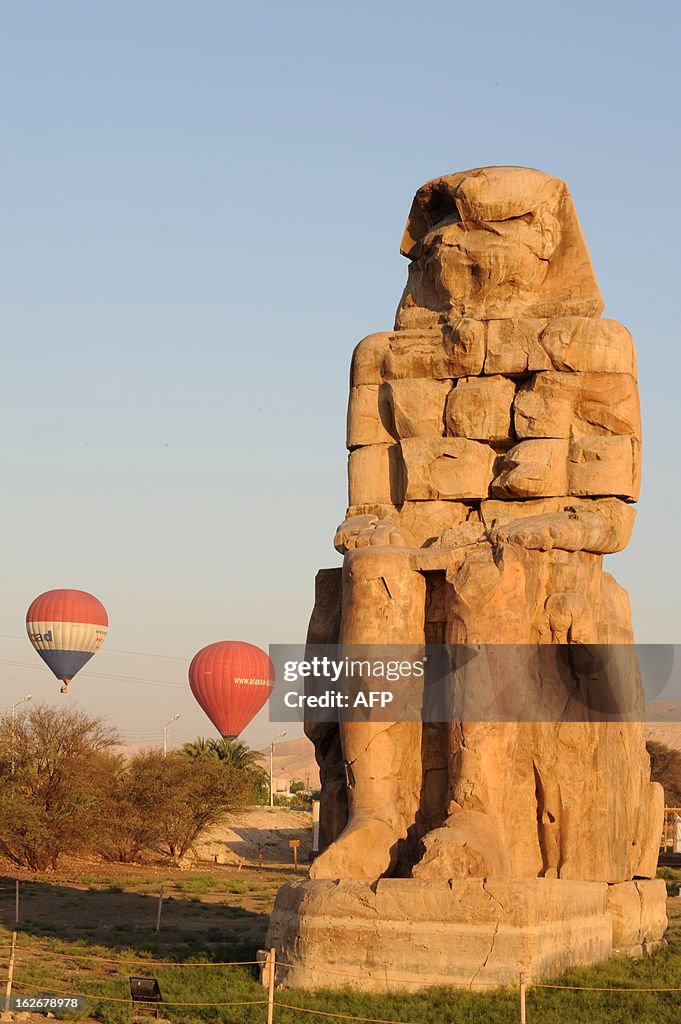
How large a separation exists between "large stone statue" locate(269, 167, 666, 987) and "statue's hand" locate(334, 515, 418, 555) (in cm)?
2

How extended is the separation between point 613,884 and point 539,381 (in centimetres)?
351

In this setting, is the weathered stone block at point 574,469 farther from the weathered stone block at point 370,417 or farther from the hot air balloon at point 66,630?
the hot air balloon at point 66,630

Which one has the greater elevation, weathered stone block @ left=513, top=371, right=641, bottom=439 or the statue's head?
the statue's head

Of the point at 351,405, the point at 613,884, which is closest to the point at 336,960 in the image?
the point at 613,884

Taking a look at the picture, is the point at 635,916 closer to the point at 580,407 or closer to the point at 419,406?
the point at 580,407

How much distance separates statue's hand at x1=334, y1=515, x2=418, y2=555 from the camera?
9.00 metres

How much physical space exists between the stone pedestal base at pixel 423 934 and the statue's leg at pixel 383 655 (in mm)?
734

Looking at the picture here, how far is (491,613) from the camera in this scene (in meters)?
8.39

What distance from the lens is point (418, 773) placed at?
28.9 ft

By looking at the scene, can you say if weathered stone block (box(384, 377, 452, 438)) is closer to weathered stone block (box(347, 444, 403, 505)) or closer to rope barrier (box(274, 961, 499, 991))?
weathered stone block (box(347, 444, 403, 505))

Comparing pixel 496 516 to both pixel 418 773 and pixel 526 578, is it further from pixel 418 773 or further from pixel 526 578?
pixel 418 773

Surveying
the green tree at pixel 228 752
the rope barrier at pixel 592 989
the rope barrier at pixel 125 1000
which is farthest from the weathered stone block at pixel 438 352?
the green tree at pixel 228 752

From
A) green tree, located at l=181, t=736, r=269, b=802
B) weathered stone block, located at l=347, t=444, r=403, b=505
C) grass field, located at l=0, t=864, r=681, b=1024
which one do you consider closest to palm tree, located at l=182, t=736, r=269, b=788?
green tree, located at l=181, t=736, r=269, b=802

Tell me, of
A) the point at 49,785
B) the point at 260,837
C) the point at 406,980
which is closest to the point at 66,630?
the point at 260,837
